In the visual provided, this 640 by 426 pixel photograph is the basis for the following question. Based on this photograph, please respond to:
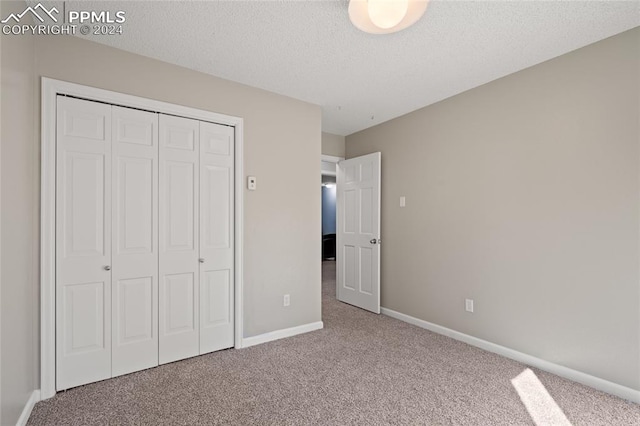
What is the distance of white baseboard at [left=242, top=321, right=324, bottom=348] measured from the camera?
9.49 ft

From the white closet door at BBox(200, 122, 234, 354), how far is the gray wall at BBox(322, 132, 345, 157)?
5.88 ft

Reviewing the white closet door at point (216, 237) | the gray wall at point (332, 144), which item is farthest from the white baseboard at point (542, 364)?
the gray wall at point (332, 144)

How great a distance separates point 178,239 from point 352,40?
2.08 meters

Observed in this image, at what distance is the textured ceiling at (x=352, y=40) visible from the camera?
1846 millimetres

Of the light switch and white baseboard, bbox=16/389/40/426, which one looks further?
the light switch

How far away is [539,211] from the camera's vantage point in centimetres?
249

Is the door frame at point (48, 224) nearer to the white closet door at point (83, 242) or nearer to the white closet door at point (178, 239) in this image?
the white closet door at point (83, 242)

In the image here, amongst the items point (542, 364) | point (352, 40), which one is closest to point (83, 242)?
point (352, 40)

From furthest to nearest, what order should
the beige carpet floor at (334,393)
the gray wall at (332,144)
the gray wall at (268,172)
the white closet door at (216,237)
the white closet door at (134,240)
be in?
1. the gray wall at (332,144)
2. the white closet door at (216,237)
3. the gray wall at (268,172)
4. the white closet door at (134,240)
5. the beige carpet floor at (334,393)

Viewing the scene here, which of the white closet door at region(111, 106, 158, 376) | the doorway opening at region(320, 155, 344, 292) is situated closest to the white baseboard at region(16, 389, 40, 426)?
the white closet door at region(111, 106, 158, 376)

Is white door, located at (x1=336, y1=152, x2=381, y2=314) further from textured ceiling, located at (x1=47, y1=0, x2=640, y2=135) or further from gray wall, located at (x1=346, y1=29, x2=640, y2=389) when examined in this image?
textured ceiling, located at (x1=47, y1=0, x2=640, y2=135)

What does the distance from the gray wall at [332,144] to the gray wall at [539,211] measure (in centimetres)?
120

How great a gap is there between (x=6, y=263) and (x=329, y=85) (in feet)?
8.61

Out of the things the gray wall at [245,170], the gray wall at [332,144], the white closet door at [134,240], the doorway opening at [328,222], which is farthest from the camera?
the doorway opening at [328,222]
